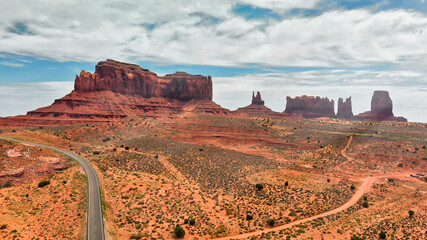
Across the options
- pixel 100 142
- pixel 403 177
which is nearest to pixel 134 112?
pixel 100 142

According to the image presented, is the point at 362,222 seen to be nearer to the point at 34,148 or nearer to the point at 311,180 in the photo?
the point at 311,180

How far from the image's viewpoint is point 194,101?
178000mm

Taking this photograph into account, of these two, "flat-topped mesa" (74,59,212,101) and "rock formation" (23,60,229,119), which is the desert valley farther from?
"flat-topped mesa" (74,59,212,101)

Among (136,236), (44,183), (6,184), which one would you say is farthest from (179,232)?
(6,184)

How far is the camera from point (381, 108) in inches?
6471

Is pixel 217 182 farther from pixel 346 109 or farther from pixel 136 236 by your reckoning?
pixel 346 109

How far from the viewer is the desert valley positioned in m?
29.0

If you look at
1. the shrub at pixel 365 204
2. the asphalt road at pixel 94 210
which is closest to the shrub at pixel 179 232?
the asphalt road at pixel 94 210

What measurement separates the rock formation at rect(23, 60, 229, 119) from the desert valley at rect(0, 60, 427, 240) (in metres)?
13.4

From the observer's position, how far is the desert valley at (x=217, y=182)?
2905 centimetres

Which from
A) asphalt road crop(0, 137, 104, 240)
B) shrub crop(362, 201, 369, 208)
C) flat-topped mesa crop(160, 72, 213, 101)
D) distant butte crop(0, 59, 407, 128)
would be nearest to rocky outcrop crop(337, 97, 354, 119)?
distant butte crop(0, 59, 407, 128)

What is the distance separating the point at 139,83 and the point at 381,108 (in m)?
166

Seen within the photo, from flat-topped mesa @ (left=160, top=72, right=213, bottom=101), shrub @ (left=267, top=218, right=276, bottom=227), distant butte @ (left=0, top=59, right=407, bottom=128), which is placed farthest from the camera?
flat-topped mesa @ (left=160, top=72, right=213, bottom=101)

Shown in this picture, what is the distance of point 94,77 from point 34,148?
84375mm
